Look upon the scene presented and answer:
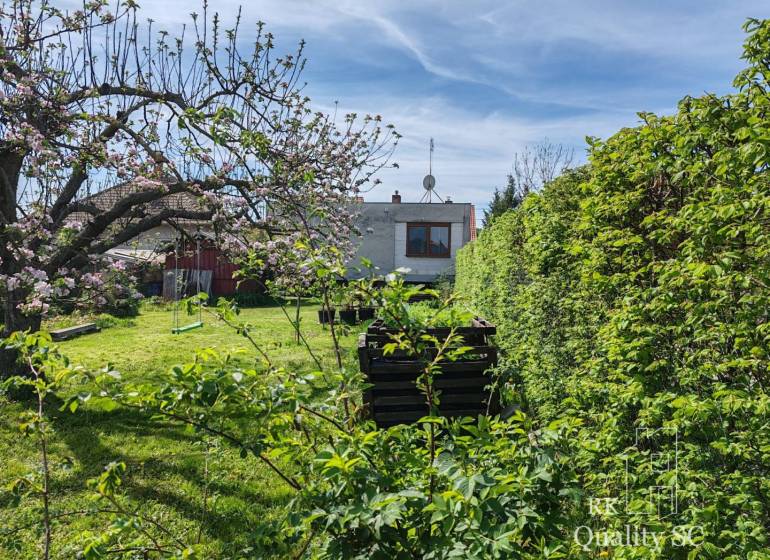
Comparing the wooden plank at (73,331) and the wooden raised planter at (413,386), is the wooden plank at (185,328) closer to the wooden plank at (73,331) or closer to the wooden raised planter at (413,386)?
the wooden plank at (73,331)

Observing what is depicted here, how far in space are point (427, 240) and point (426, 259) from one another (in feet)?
3.10

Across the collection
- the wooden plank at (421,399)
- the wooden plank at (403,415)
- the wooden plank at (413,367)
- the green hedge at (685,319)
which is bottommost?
the wooden plank at (403,415)

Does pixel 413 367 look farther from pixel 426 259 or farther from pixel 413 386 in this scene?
pixel 426 259

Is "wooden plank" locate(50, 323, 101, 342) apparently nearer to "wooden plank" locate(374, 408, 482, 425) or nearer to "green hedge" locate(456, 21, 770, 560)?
"wooden plank" locate(374, 408, 482, 425)

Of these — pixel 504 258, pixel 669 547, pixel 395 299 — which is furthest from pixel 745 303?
pixel 504 258

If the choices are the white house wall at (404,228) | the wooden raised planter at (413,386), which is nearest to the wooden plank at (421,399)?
the wooden raised planter at (413,386)

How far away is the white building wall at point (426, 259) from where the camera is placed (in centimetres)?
2583

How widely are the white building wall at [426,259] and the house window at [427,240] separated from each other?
201 mm

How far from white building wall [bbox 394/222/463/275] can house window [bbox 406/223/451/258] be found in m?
0.20

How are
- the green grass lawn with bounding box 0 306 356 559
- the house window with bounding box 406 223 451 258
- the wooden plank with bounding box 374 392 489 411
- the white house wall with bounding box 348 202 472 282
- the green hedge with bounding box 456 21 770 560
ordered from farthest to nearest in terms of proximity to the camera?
the house window with bounding box 406 223 451 258 → the white house wall with bounding box 348 202 472 282 → the wooden plank with bounding box 374 392 489 411 → the green grass lawn with bounding box 0 306 356 559 → the green hedge with bounding box 456 21 770 560

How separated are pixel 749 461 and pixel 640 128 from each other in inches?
68.2

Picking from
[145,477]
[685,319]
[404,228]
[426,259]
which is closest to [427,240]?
[426,259]

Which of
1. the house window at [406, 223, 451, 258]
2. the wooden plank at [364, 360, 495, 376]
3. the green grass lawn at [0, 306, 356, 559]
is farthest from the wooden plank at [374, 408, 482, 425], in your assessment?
the house window at [406, 223, 451, 258]

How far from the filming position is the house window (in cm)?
2594
